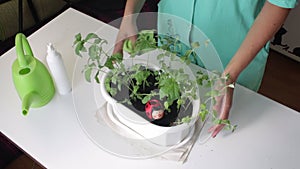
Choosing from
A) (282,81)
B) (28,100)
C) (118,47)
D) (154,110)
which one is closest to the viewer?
(154,110)

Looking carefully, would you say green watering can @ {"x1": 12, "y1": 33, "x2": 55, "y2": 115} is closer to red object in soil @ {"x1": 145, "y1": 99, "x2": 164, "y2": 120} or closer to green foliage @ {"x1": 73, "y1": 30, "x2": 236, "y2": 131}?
green foliage @ {"x1": 73, "y1": 30, "x2": 236, "y2": 131}

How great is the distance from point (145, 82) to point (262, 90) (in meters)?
1.37

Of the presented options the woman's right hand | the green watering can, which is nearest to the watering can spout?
the green watering can

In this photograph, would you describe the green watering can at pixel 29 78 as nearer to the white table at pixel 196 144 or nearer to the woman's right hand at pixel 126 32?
the white table at pixel 196 144

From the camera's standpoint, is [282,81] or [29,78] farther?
[282,81]

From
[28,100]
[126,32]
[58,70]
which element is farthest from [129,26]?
[28,100]

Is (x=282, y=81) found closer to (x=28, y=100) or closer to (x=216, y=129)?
(x=216, y=129)

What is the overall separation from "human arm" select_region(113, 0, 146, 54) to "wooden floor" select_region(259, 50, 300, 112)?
1.20 m

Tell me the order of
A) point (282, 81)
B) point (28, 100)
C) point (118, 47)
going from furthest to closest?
point (282, 81)
point (118, 47)
point (28, 100)

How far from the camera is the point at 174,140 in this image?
0.82 meters

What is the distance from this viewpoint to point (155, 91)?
0.79 meters

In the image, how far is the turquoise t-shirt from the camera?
96 centimetres

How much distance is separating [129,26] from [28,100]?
14.5 inches

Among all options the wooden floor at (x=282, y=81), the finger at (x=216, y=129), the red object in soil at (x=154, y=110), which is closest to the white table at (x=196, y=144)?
the finger at (x=216, y=129)
